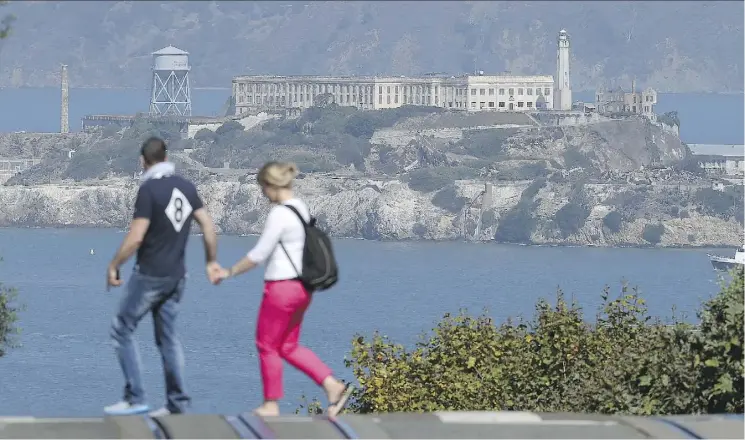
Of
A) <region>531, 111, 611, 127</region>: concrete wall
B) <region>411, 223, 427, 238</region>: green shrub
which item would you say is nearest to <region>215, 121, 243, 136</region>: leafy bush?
<region>531, 111, 611, 127</region>: concrete wall

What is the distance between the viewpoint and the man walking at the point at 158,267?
10.3m

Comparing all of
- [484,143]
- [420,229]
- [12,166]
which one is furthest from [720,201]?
[12,166]

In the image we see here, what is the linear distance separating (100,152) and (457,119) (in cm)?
3453

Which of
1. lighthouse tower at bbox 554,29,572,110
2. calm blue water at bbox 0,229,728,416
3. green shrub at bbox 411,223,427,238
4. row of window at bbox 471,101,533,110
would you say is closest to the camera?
calm blue water at bbox 0,229,728,416

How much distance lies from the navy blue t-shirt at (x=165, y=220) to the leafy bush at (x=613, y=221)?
141599 mm

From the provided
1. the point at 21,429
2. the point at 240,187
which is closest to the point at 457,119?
the point at 240,187

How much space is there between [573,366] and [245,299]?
7989 centimetres

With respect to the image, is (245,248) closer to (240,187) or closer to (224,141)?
(240,187)

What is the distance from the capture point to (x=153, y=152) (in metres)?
10.5

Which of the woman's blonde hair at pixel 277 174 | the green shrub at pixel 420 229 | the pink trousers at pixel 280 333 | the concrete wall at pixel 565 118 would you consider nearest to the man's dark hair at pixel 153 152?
the woman's blonde hair at pixel 277 174

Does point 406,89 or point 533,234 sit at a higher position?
point 406,89

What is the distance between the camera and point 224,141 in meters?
A: 188

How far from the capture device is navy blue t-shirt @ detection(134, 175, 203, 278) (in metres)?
10.3

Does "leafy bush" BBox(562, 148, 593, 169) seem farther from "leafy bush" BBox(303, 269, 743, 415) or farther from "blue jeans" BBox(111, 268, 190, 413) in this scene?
"blue jeans" BBox(111, 268, 190, 413)
